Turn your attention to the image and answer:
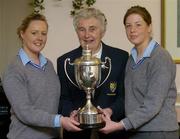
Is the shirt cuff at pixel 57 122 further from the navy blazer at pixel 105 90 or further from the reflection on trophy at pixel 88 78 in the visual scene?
the navy blazer at pixel 105 90

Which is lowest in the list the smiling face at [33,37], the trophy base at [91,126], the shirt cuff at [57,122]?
the trophy base at [91,126]

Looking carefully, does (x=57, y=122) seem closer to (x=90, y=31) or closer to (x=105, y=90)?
(x=105, y=90)

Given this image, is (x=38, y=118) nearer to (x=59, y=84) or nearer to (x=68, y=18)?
(x=59, y=84)

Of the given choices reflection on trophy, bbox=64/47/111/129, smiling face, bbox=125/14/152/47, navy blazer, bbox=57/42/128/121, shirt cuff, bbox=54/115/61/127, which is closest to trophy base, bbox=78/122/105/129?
reflection on trophy, bbox=64/47/111/129

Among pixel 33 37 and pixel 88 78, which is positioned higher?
pixel 33 37

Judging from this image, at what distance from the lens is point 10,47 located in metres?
3.59

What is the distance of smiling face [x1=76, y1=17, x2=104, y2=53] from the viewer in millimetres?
1921

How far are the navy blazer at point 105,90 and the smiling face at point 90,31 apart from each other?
0.34ft

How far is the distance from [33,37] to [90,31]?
0.32 meters

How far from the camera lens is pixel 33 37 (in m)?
1.81

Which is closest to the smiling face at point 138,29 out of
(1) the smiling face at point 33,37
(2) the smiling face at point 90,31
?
(2) the smiling face at point 90,31

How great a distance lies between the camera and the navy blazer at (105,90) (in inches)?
76.7

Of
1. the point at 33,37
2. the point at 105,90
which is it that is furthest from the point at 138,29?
the point at 33,37

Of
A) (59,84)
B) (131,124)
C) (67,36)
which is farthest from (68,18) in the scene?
(131,124)
